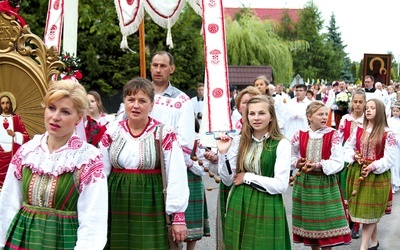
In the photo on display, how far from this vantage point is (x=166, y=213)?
4242 mm

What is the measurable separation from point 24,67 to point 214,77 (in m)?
1.59

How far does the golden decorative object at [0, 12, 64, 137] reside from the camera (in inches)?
202

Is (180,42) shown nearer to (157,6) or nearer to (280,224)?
(157,6)

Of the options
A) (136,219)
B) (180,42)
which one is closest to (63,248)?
(136,219)

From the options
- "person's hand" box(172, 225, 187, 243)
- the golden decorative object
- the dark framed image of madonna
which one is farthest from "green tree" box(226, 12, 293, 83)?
"person's hand" box(172, 225, 187, 243)

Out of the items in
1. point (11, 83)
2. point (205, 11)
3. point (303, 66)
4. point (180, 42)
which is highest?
point (303, 66)

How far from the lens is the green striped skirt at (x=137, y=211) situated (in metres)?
4.21

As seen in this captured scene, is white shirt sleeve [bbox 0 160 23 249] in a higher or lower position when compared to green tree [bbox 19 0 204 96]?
lower

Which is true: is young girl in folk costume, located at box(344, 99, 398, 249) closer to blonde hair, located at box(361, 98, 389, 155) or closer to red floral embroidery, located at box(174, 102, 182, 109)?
blonde hair, located at box(361, 98, 389, 155)

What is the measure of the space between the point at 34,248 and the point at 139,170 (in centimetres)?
105

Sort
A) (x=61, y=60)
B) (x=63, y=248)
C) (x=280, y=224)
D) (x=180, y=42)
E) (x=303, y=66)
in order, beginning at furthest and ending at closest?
1. (x=303, y=66)
2. (x=180, y=42)
3. (x=61, y=60)
4. (x=280, y=224)
5. (x=63, y=248)

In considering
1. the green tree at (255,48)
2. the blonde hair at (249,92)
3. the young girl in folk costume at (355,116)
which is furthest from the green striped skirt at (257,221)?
the green tree at (255,48)

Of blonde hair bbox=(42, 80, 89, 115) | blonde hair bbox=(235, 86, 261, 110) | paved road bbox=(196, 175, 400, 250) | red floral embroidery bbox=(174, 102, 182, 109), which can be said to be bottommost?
paved road bbox=(196, 175, 400, 250)

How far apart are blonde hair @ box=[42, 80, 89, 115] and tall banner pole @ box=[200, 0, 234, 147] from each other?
1.89 m
